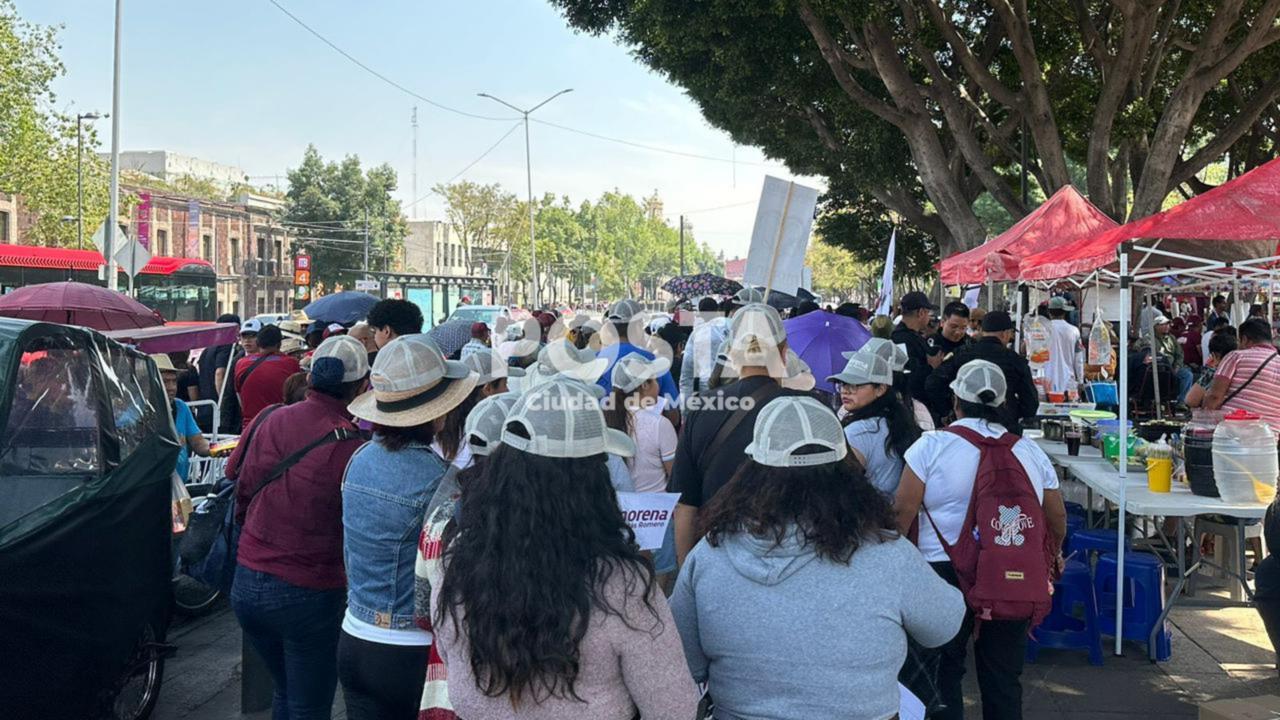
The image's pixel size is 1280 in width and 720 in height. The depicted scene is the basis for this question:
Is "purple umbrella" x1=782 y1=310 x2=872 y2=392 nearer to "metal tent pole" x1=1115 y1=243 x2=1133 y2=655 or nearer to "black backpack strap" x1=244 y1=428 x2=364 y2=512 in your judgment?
"metal tent pole" x1=1115 y1=243 x2=1133 y2=655

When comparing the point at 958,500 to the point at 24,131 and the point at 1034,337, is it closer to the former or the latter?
the point at 1034,337

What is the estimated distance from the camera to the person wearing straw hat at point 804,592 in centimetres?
237

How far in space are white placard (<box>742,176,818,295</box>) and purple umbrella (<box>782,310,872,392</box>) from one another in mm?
796

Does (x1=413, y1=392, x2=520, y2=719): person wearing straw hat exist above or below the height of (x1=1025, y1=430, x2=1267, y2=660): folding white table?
above

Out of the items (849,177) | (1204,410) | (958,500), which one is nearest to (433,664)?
(958,500)

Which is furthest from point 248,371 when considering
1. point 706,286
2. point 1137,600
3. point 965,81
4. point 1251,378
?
point 965,81

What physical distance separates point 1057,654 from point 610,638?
4928mm

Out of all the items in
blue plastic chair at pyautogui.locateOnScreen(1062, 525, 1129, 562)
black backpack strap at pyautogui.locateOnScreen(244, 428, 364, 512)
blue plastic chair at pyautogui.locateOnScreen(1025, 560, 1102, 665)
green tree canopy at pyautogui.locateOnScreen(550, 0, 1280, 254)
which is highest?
green tree canopy at pyautogui.locateOnScreen(550, 0, 1280, 254)

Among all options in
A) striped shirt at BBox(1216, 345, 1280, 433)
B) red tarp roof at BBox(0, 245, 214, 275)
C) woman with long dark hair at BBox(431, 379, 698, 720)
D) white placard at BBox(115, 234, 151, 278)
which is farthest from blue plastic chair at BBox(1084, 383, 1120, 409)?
red tarp roof at BBox(0, 245, 214, 275)

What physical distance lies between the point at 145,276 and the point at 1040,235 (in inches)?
1050

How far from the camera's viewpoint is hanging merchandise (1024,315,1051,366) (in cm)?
1073

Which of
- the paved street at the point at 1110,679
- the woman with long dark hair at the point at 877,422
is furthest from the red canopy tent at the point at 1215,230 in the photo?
the woman with long dark hair at the point at 877,422

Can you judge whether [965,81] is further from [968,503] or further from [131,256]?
[968,503]

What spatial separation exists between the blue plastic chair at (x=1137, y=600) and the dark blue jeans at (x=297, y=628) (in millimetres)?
4561
